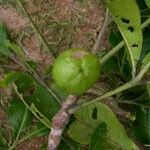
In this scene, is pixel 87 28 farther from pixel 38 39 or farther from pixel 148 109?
pixel 148 109

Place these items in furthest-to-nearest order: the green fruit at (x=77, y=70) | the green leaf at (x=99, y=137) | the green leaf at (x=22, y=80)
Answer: the green leaf at (x=99, y=137)
the green leaf at (x=22, y=80)
the green fruit at (x=77, y=70)

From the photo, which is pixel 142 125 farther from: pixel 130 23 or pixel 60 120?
pixel 130 23

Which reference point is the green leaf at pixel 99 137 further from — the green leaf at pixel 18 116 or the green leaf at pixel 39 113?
the green leaf at pixel 18 116

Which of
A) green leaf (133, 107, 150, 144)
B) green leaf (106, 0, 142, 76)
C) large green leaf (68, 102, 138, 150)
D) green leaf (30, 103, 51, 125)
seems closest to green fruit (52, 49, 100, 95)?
green leaf (106, 0, 142, 76)

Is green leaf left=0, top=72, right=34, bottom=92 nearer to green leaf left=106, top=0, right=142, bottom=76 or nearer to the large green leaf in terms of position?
the large green leaf

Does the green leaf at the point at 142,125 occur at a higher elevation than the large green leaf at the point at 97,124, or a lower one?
lower

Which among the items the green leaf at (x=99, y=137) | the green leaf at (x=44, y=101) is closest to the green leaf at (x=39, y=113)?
the green leaf at (x=44, y=101)
